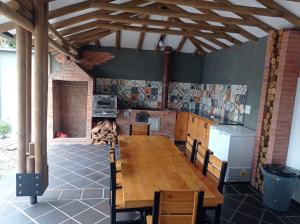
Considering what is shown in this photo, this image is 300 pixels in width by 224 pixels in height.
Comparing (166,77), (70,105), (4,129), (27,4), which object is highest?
(27,4)

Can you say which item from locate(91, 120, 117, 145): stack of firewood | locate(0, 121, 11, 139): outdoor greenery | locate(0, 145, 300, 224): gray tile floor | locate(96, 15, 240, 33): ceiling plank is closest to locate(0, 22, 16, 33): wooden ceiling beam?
locate(96, 15, 240, 33): ceiling plank

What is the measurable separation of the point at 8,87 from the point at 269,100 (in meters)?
7.25

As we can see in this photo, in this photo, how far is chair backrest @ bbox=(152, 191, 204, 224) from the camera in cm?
168

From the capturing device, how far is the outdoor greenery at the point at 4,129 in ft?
21.7

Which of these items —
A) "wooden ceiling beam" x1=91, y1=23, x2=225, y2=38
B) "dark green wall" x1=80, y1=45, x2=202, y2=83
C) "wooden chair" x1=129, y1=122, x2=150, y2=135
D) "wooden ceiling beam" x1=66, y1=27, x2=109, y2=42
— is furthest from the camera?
"dark green wall" x1=80, y1=45, x2=202, y2=83

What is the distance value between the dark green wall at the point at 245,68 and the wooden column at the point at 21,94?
4057mm

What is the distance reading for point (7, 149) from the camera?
18.7ft

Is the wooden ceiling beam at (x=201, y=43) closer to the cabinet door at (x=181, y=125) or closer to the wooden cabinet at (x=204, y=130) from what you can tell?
the cabinet door at (x=181, y=125)

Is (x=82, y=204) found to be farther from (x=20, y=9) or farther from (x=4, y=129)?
(x=4, y=129)

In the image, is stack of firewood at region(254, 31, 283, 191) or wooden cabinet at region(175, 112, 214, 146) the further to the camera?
wooden cabinet at region(175, 112, 214, 146)

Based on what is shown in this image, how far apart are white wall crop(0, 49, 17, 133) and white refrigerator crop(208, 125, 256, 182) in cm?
616

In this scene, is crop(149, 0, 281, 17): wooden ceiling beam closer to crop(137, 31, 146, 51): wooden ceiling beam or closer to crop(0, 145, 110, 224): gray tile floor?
crop(0, 145, 110, 224): gray tile floor

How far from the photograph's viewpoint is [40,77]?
298 cm

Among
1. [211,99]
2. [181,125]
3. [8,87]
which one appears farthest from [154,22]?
[8,87]
